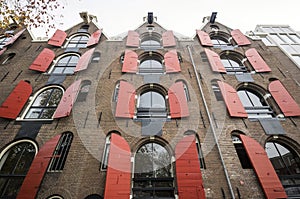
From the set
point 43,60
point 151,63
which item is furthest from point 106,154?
point 43,60

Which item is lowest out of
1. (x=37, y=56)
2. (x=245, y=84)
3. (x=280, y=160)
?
(x=280, y=160)

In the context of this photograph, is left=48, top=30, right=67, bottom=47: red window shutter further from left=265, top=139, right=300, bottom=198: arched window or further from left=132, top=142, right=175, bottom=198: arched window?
left=265, top=139, right=300, bottom=198: arched window

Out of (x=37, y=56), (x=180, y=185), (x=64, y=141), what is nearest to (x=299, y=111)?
(x=180, y=185)

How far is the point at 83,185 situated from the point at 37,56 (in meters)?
10.5

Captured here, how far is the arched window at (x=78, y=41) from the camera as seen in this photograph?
15108 millimetres

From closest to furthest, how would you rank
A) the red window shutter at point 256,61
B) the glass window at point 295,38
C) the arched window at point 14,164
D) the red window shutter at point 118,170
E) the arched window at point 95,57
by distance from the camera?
the red window shutter at point 118,170
the arched window at point 14,164
the red window shutter at point 256,61
the arched window at point 95,57
the glass window at point 295,38

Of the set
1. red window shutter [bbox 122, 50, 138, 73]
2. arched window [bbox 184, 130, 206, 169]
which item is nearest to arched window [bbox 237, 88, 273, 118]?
arched window [bbox 184, 130, 206, 169]

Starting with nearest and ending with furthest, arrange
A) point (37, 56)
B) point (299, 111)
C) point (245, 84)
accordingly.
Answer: point (299, 111) < point (245, 84) < point (37, 56)

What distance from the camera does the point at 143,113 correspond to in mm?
10273

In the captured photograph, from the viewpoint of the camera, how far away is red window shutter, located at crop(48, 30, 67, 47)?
1435 cm

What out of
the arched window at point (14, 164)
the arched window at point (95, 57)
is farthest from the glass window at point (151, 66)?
the arched window at point (14, 164)

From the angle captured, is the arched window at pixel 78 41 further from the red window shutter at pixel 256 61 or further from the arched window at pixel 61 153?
the red window shutter at pixel 256 61

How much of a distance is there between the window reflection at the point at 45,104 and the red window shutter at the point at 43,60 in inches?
75.3

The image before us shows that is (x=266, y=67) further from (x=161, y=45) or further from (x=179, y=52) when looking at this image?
(x=161, y=45)
